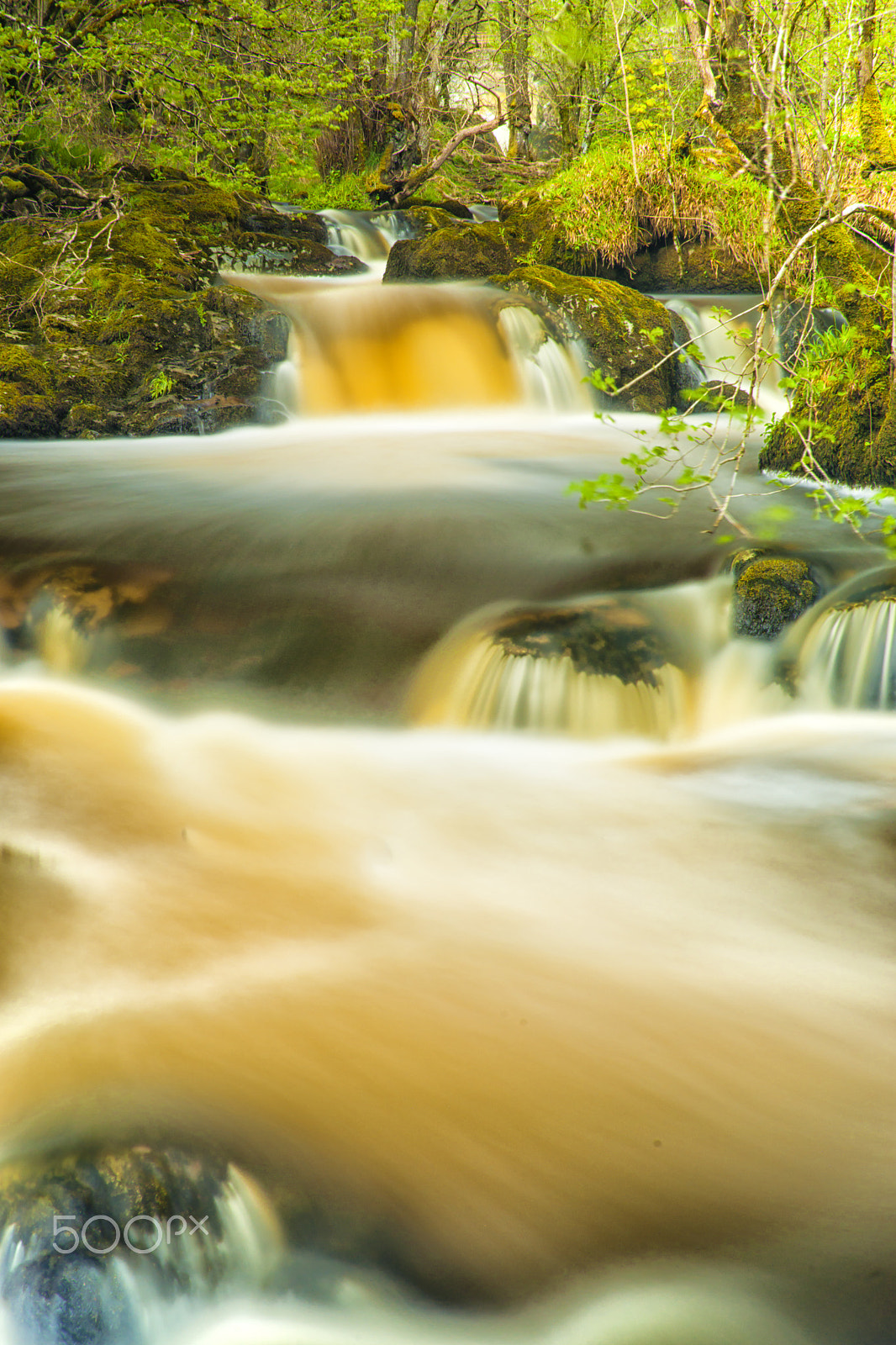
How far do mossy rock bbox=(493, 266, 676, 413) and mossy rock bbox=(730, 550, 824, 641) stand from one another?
4.64 m

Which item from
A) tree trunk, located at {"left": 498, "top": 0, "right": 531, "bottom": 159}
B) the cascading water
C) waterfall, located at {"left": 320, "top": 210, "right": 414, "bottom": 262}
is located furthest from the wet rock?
tree trunk, located at {"left": 498, "top": 0, "right": 531, "bottom": 159}

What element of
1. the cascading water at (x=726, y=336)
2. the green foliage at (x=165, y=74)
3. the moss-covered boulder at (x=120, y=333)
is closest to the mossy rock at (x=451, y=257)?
the cascading water at (x=726, y=336)

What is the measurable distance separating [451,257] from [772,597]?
718cm

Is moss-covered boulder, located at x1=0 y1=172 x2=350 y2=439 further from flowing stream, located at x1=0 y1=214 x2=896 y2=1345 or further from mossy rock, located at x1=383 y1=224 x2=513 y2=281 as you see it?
flowing stream, located at x1=0 y1=214 x2=896 y2=1345

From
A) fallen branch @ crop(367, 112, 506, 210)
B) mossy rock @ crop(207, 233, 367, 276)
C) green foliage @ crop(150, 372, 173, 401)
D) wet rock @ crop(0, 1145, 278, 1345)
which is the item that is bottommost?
wet rock @ crop(0, 1145, 278, 1345)

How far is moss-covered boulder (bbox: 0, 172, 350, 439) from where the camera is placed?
8.21 metres

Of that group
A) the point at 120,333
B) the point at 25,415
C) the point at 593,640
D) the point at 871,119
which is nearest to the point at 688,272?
the point at 871,119

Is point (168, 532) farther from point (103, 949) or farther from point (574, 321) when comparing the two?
point (574, 321)

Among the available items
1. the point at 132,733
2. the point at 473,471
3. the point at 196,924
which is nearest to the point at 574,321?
the point at 473,471

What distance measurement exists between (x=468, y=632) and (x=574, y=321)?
5.50m

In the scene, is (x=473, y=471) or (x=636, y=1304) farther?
(x=473, y=471)

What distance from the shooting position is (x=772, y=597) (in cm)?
448

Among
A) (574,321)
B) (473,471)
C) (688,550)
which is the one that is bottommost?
(688,550)

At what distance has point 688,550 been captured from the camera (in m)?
5.31
